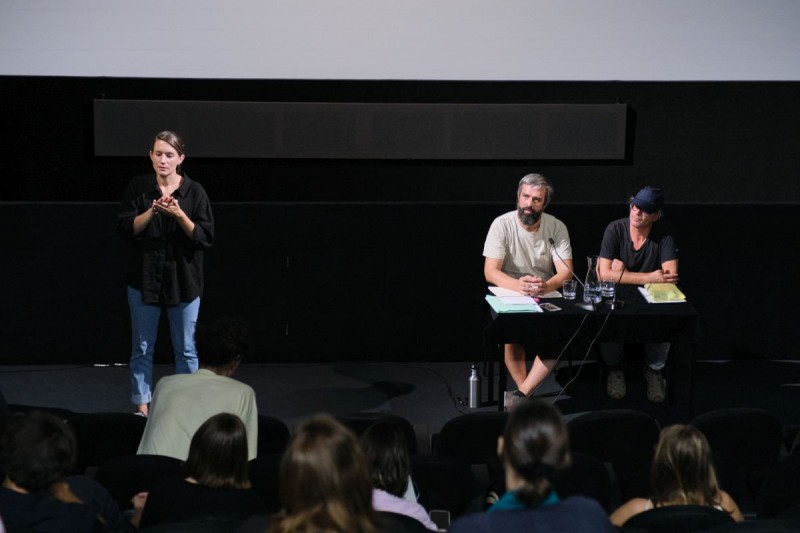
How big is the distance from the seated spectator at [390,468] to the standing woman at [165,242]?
8.49ft

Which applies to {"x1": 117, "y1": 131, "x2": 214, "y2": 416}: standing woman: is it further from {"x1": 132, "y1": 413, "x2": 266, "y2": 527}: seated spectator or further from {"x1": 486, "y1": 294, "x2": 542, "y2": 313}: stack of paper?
{"x1": 132, "y1": 413, "x2": 266, "y2": 527}: seated spectator

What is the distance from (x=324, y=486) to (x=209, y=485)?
866 millimetres

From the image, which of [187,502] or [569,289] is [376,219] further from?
[187,502]

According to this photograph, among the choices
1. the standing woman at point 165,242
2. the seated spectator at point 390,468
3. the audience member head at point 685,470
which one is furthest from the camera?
the standing woman at point 165,242

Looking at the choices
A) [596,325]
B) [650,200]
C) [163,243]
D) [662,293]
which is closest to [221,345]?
[163,243]

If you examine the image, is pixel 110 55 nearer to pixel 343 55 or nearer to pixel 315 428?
pixel 343 55

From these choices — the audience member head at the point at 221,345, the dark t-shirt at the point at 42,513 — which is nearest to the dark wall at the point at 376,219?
the audience member head at the point at 221,345

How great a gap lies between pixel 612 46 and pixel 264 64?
223 cm

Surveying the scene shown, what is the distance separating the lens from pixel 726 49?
6.77m

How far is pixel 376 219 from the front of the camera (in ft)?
22.0

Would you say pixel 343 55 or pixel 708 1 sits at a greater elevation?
pixel 708 1

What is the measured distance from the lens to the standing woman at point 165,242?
17.3 ft

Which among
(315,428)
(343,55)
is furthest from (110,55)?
(315,428)

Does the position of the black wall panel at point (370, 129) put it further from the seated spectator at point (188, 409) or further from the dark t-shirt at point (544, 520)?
the dark t-shirt at point (544, 520)
